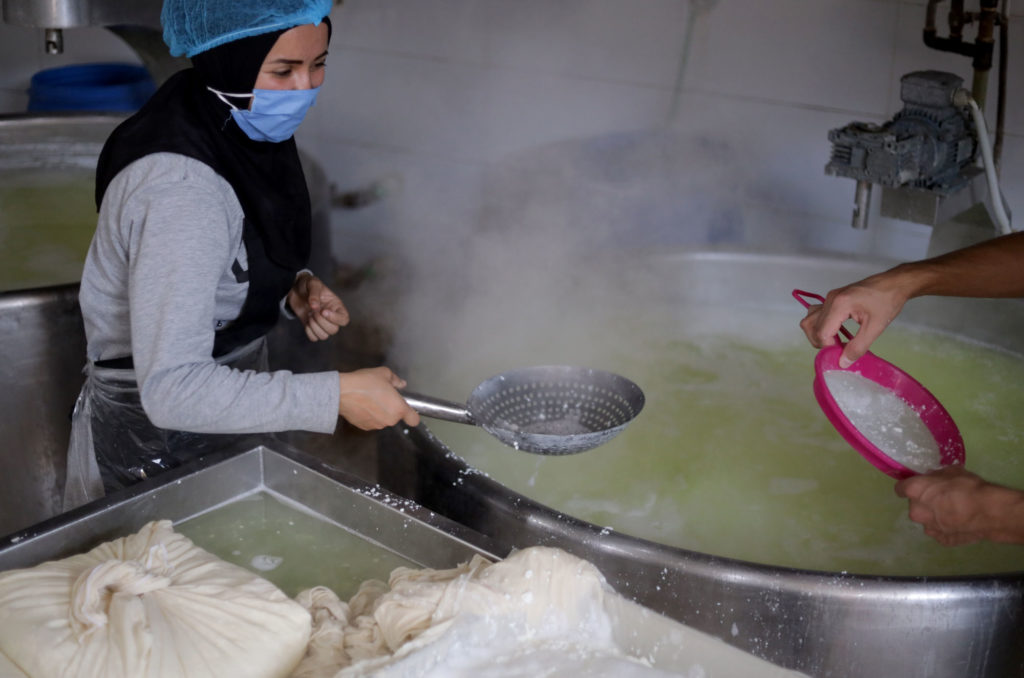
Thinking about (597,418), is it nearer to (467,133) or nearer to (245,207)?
(245,207)

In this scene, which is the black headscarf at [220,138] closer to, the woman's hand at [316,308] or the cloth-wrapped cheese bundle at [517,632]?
the woman's hand at [316,308]

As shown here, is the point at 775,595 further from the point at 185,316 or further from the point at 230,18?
the point at 230,18

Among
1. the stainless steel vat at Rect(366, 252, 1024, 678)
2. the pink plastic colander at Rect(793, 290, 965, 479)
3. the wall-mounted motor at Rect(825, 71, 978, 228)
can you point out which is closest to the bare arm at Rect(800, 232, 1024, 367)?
the pink plastic colander at Rect(793, 290, 965, 479)

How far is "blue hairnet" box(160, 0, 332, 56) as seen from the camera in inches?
54.8

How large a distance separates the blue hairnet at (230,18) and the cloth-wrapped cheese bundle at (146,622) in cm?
73

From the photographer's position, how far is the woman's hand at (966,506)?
133 cm

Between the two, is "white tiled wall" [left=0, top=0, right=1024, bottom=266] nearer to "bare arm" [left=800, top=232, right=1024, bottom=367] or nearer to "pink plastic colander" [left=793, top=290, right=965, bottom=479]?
→ "bare arm" [left=800, top=232, right=1024, bottom=367]

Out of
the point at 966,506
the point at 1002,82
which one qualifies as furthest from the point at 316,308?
the point at 1002,82

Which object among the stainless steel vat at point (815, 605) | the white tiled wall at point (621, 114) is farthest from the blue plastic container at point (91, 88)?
the stainless steel vat at point (815, 605)

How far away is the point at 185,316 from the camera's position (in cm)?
135

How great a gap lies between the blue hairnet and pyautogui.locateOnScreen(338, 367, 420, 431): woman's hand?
501 mm

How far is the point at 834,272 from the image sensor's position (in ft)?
7.84

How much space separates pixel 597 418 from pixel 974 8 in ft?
6.26

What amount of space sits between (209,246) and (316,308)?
0.46 metres
